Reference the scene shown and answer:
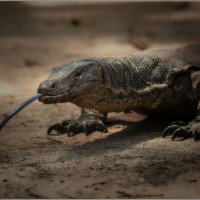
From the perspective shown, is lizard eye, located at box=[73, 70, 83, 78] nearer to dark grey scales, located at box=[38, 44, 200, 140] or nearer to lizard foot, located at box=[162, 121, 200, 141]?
dark grey scales, located at box=[38, 44, 200, 140]

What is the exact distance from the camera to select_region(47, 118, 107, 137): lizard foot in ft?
18.7

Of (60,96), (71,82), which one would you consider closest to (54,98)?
(60,96)

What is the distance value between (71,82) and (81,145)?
0.69 meters

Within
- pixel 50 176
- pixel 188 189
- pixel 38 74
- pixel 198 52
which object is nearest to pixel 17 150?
pixel 50 176

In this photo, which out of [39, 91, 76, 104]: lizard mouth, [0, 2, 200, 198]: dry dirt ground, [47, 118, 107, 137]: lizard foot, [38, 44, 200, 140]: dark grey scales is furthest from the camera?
[47, 118, 107, 137]: lizard foot

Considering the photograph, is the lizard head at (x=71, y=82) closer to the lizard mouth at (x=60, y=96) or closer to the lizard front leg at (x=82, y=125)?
the lizard mouth at (x=60, y=96)

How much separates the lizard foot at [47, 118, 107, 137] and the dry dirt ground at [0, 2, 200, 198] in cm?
9

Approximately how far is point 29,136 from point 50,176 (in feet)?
4.84

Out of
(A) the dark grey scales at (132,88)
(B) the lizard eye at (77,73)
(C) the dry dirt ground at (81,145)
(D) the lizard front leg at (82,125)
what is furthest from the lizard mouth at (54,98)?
(D) the lizard front leg at (82,125)

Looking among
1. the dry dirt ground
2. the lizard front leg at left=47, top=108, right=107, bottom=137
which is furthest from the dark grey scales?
the dry dirt ground

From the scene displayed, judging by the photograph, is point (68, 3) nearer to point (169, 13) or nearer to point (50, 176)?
point (169, 13)

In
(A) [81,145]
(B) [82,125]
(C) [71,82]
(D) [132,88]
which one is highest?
(C) [71,82]

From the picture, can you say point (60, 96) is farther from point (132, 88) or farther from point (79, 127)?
point (79, 127)

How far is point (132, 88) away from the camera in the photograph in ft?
17.8
